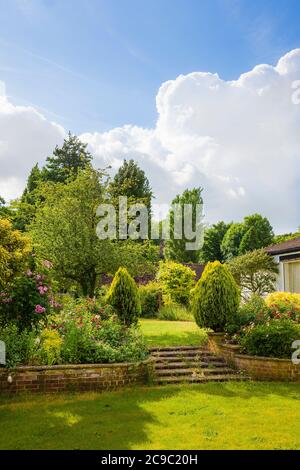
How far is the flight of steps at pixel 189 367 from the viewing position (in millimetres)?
10227

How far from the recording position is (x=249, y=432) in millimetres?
6520

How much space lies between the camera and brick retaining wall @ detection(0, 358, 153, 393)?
8.72m

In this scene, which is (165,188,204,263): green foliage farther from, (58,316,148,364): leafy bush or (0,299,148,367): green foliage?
(0,299,148,367): green foliage

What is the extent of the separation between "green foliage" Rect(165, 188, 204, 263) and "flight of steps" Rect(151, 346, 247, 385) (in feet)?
91.5

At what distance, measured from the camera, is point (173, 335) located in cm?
1435

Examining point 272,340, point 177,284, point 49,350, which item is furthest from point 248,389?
point 177,284

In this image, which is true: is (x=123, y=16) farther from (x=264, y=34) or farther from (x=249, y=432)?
(x=249, y=432)

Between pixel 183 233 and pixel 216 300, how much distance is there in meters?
29.4

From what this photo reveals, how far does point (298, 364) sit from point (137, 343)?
3.94 meters

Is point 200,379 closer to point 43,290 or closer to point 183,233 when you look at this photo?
point 43,290

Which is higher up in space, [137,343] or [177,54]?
[177,54]

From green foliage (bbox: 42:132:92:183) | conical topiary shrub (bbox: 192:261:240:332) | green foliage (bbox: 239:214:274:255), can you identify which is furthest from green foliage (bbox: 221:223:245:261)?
conical topiary shrub (bbox: 192:261:240:332)
